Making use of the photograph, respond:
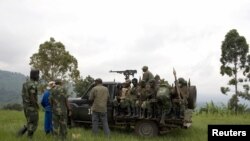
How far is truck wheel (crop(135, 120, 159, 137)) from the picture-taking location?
1336cm

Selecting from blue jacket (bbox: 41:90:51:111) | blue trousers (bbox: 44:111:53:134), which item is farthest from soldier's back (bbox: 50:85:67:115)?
blue trousers (bbox: 44:111:53:134)

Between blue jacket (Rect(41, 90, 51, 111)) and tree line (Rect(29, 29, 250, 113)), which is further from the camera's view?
tree line (Rect(29, 29, 250, 113))

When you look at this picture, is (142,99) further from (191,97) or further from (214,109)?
(214,109)

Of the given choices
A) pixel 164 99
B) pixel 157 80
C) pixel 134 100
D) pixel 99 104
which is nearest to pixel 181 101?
pixel 164 99

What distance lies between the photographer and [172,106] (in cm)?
1312

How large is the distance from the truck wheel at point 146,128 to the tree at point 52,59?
2172 centimetres

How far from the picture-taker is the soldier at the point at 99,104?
1298cm

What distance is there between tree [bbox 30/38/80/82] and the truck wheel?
21.7 m

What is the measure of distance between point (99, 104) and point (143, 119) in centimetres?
150

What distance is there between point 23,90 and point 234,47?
2130cm

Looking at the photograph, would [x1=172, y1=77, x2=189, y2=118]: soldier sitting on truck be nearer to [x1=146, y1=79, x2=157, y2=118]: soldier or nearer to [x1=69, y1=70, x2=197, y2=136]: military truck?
[x1=69, y1=70, x2=197, y2=136]: military truck

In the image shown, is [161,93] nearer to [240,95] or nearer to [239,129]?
[239,129]

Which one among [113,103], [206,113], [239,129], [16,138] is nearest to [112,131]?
[113,103]

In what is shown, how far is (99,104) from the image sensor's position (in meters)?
13.0
